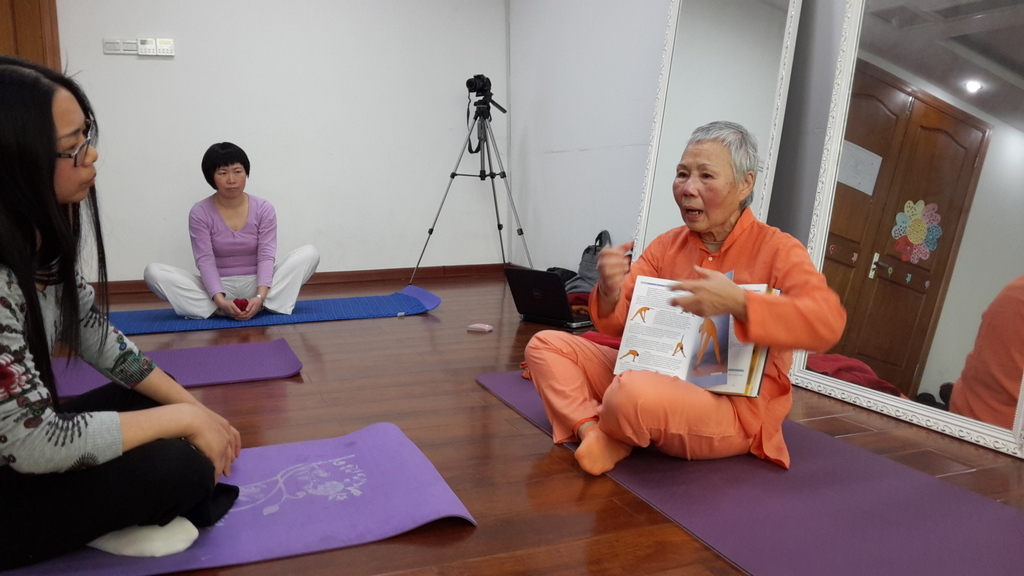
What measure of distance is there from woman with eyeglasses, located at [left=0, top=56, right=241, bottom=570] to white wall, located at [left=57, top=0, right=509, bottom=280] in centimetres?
386

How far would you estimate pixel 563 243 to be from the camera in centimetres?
506

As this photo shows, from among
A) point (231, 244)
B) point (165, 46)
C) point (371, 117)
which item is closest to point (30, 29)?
point (165, 46)

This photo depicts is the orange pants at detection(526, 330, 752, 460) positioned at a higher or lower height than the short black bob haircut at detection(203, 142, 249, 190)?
lower

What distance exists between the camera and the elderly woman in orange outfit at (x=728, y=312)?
163 centimetres

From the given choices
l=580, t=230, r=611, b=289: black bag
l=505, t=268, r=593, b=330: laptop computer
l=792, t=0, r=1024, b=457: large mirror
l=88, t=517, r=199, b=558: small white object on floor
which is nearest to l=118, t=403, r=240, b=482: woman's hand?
l=88, t=517, r=199, b=558: small white object on floor

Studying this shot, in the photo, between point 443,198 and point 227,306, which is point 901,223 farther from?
point 443,198

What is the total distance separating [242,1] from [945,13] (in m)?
4.29

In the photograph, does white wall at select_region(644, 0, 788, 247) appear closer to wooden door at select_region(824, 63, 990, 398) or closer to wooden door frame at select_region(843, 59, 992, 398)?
wooden door at select_region(824, 63, 990, 398)

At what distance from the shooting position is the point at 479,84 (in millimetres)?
5266

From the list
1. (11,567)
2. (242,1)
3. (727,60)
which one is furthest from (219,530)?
(242,1)

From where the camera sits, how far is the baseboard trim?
4.92 metres

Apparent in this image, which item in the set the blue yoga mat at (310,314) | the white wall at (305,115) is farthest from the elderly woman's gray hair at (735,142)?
the white wall at (305,115)

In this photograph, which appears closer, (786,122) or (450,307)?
(786,122)

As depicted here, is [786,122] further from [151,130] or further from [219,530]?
[151,130]
